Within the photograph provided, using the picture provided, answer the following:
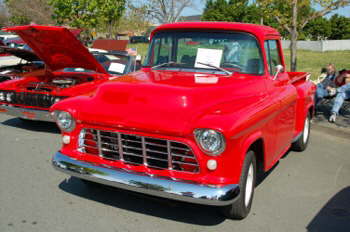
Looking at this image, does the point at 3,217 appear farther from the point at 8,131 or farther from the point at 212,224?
the point at 8,131

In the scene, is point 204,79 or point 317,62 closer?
point 204,79

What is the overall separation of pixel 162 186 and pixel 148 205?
32.7 inches

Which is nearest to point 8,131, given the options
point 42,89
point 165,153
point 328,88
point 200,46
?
point 42,89

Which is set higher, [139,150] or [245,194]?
[139,150]

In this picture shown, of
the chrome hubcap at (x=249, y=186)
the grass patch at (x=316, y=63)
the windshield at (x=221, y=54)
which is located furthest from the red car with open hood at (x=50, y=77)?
the grass patch at (x=316, y=63)

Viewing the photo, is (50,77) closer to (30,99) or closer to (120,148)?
(30,99)

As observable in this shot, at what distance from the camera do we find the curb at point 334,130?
7.21 metres

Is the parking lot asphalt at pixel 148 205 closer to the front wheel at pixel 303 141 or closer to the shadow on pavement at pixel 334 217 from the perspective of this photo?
the shadow on pavement at pixel 334 217

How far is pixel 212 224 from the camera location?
377 cm

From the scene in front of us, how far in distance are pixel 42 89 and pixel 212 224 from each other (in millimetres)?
4072

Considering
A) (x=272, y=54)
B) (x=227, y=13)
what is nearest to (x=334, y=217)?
(x=272, y=54)

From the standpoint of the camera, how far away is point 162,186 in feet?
11.0

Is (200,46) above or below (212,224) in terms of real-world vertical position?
above

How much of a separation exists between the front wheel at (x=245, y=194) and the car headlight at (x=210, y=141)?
397 mm
